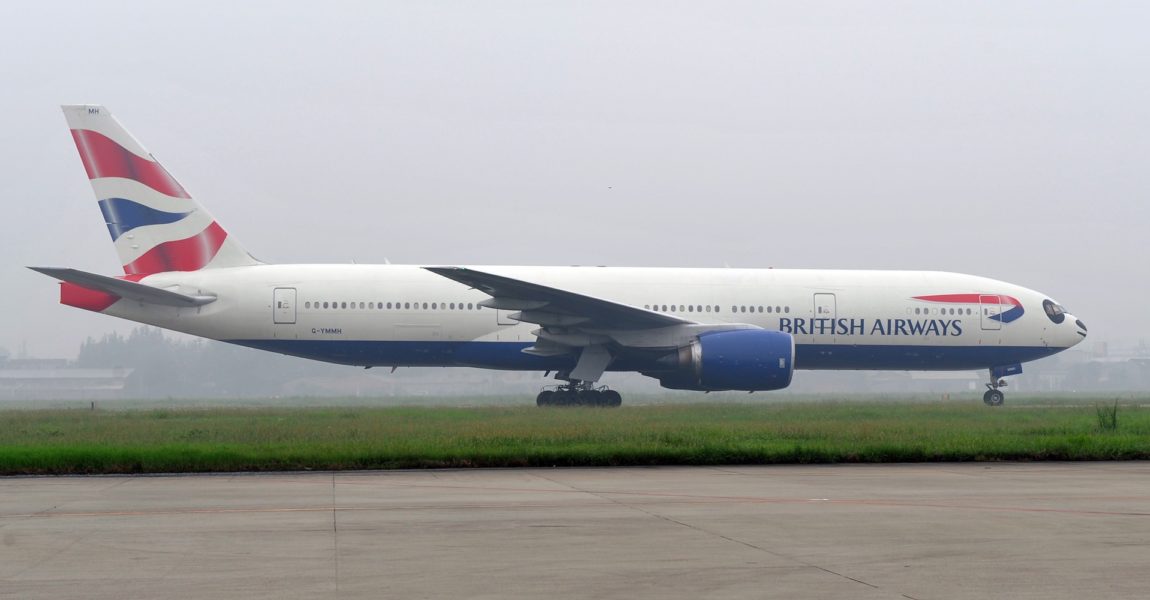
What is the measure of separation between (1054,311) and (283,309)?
57.2 ft

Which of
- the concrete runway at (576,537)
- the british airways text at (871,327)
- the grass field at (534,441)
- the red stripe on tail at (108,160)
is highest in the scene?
the red stripe on tail at (108,160)

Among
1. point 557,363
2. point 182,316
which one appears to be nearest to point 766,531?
point 557,363

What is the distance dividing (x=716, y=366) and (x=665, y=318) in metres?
1.65

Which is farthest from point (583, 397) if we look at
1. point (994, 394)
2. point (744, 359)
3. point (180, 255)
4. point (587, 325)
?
point (994, 394)

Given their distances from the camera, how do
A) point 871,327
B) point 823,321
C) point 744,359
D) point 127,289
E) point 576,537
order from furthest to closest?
point 871,327, point 823,321, point 127,289, point 744,359, point 576,537

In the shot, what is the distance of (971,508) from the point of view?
28.2ft

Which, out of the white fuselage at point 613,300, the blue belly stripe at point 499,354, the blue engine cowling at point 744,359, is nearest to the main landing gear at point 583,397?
the blue belly stripe at point 499,354

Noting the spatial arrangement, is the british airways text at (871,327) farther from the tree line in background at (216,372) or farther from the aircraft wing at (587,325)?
the tree line in background at (216,372)

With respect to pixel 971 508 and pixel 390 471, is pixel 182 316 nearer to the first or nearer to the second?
pixel 390 471

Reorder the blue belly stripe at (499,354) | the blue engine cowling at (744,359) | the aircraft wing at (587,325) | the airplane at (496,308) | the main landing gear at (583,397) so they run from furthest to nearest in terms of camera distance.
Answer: the main landing gear at (583,397), the blue belly stripe at (499,354), the airplane at (496,308), the aircraft wing at (587,325), the blue engine cowling at (744,359)

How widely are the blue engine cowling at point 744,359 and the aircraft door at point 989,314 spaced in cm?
606

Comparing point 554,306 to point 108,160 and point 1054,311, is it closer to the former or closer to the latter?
point 108,160

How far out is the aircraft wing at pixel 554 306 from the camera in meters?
22.2

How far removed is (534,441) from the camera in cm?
1377
